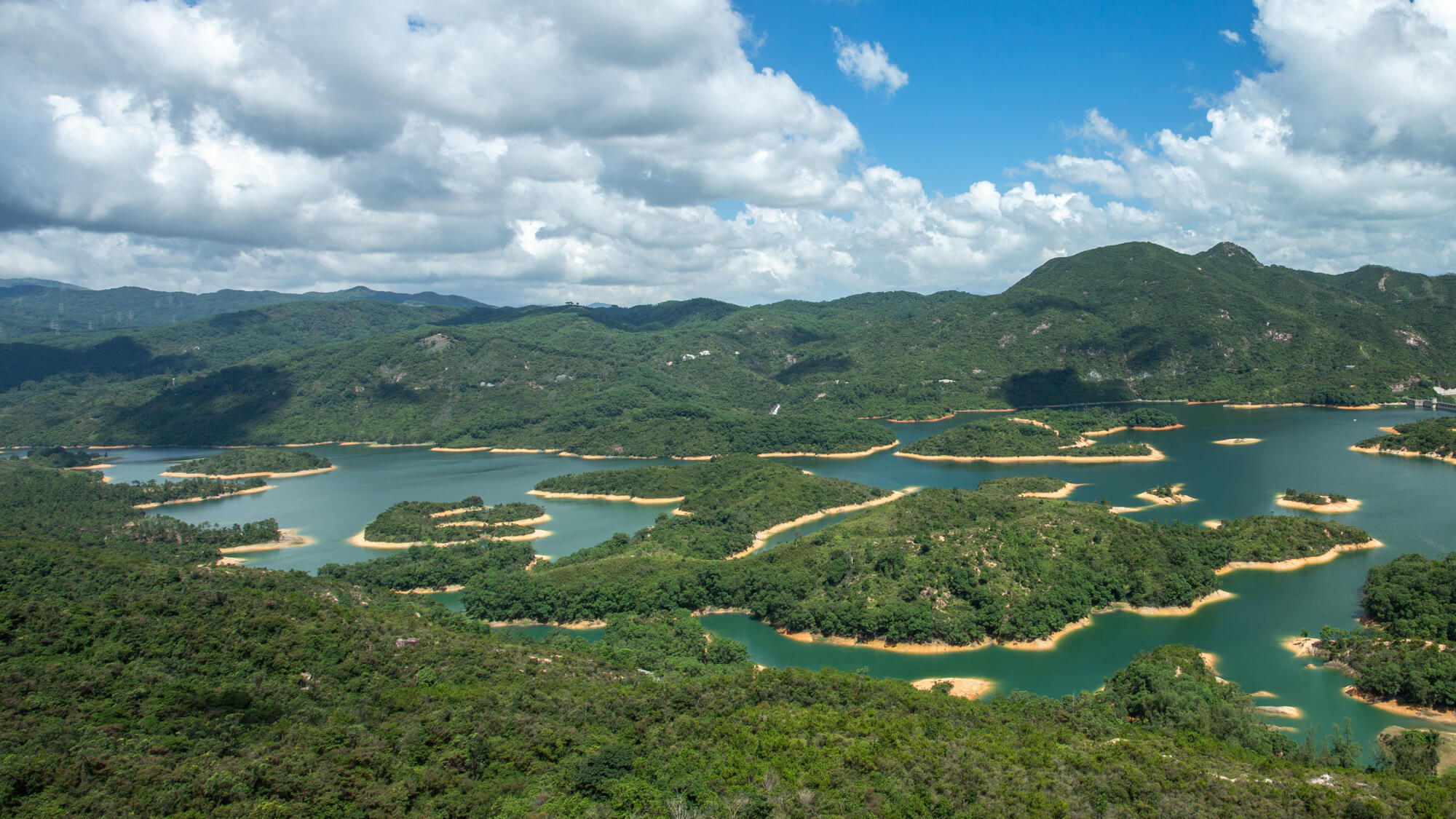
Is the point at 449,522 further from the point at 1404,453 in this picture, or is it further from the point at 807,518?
the point at 1404,453

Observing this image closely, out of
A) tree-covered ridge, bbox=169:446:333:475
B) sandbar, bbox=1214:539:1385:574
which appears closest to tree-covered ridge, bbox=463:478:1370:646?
sandbar, bbox=1214:539:1385:574

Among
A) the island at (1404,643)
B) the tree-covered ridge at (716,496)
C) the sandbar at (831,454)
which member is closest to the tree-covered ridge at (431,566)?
the tree-covered ridge at (716,496)

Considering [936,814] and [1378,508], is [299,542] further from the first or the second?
[1378,508]

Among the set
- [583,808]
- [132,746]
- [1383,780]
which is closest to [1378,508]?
[1383,780]

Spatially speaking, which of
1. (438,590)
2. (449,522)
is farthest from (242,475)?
(438,590)

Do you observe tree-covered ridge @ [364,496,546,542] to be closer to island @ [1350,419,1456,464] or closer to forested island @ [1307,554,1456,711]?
forested island @ [1307,554,1456,711]

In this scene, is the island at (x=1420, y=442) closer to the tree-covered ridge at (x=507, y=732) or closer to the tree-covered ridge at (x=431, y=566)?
the tree-covered ridge at (x=507, y=732)
